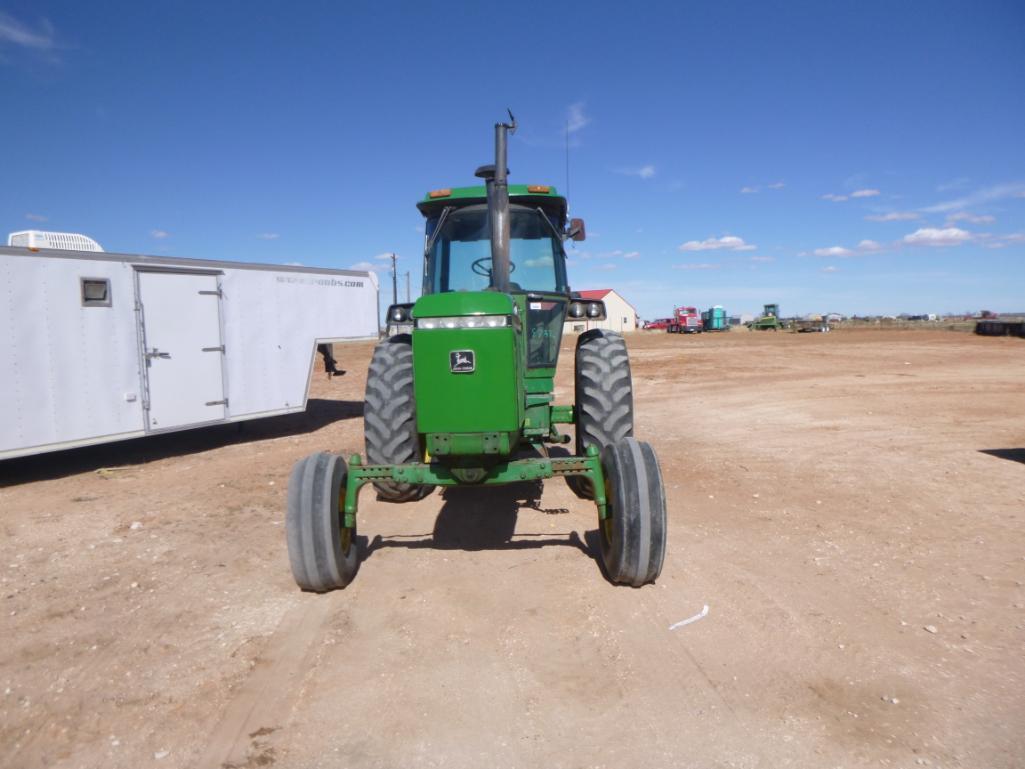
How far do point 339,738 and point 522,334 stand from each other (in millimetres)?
2772

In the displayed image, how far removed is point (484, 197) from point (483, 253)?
50cm

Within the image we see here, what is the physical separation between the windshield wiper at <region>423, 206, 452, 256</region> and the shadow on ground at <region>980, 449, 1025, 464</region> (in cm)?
668

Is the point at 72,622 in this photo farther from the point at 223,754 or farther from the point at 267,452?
the point at 267,452

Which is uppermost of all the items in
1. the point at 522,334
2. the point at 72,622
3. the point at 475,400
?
the point at 522,334

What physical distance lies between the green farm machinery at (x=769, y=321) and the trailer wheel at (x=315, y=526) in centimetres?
5346

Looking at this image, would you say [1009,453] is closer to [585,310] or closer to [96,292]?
[585,310]

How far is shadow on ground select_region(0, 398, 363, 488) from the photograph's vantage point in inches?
315

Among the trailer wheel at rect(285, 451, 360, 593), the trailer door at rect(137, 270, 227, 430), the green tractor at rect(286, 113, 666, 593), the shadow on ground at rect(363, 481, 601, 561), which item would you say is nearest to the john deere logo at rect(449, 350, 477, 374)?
the green tractor at rect(286, 113, 666, 593)

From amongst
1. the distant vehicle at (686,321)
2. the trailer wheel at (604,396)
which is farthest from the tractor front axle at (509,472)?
the distant vehicle at (686,321)

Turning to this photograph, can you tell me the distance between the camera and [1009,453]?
23.9 feet

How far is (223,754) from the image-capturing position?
8.85 feet

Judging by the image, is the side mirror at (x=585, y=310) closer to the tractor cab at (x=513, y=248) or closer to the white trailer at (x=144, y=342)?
the tractor cab at (x=513, y=248)

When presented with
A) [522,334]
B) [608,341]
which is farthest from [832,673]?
[608,341]

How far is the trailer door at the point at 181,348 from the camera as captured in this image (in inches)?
317
